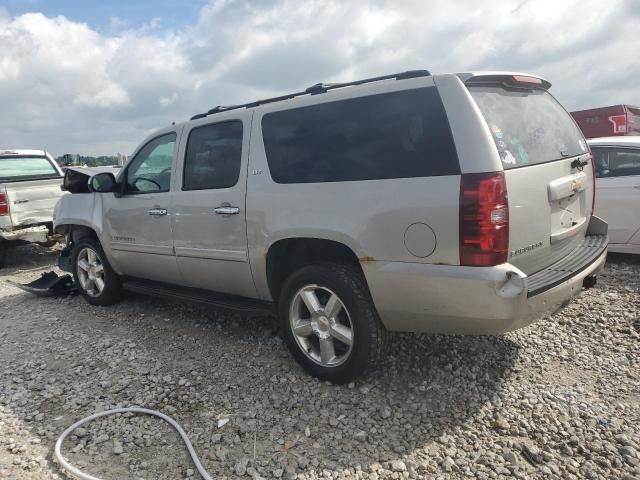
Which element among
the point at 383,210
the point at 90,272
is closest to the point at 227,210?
the point at 383,210

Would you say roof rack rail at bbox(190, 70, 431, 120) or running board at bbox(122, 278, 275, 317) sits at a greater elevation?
roof rack rail at bbox(190, 70, 431, 120)

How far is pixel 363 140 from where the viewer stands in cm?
306

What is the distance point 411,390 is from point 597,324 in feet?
6.43

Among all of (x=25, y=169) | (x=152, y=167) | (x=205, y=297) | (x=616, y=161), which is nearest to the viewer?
(x=205, y=297)

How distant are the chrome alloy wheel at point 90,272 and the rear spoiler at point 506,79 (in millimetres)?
4207

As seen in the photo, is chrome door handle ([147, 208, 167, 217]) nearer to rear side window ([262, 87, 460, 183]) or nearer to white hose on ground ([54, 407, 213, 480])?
rear side window ([262, 87, 460, 183])

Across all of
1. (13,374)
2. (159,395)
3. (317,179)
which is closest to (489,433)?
(317,179)

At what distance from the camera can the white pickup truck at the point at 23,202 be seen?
765 cm

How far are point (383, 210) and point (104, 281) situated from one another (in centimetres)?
369

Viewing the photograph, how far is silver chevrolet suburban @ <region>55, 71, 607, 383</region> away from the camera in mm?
2666

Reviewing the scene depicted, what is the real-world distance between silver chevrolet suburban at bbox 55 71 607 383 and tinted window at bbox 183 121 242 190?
0.01 m

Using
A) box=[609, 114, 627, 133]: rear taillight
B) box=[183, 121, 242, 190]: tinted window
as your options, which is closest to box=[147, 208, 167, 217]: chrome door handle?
box=[183, 121, 242, 190]: tinted window

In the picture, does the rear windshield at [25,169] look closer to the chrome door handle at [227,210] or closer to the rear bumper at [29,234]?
the rear bumper at [29,234]

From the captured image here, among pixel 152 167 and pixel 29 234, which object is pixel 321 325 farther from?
pixel 29 234
